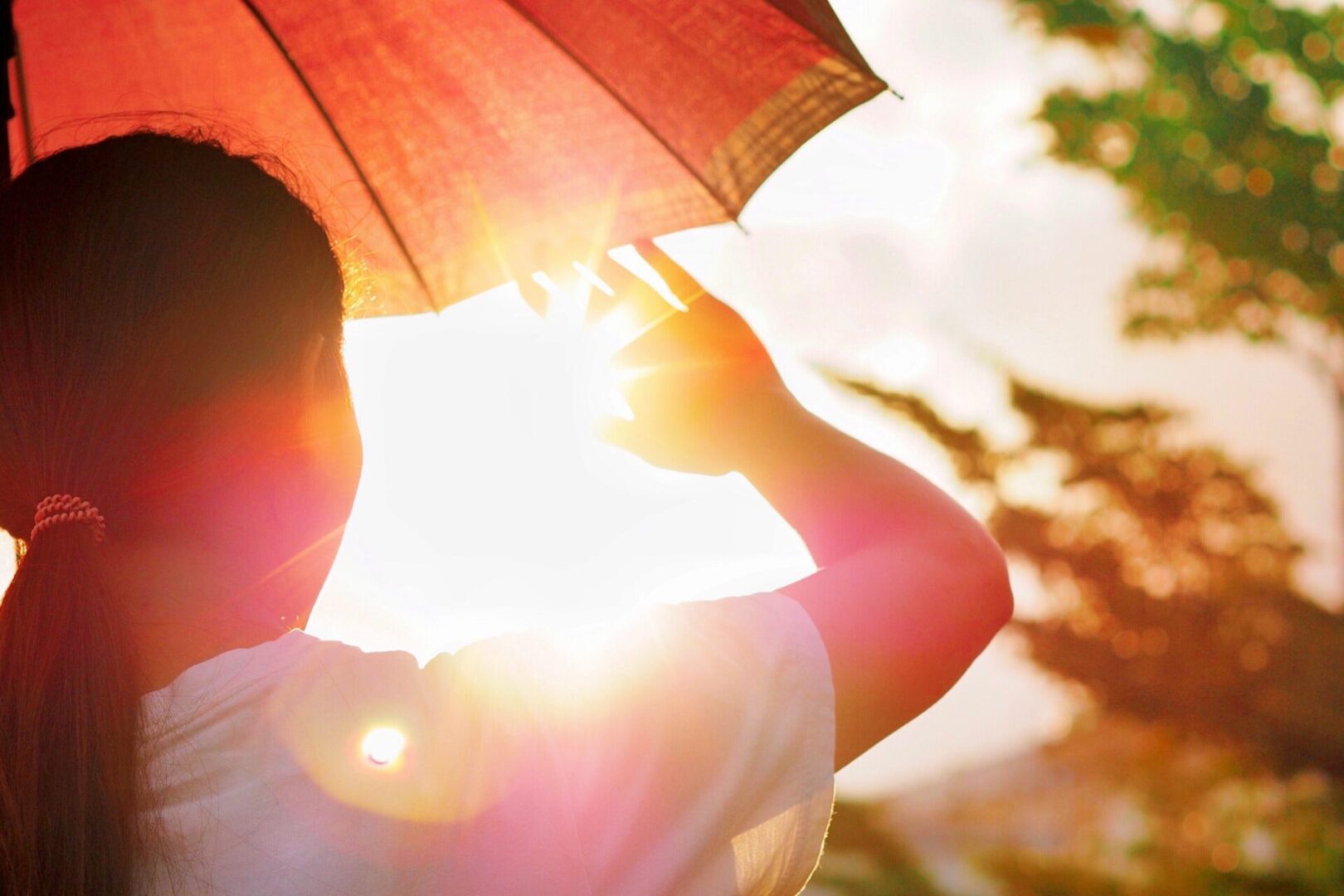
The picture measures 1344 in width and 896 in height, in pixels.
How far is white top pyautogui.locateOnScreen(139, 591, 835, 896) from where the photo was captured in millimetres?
973

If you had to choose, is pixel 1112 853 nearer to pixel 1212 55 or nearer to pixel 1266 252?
pixel 1266 252

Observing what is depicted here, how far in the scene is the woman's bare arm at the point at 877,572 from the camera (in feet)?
3.27

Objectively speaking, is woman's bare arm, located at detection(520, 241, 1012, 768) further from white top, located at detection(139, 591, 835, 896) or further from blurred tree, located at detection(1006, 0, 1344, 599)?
blurred tree, located at detection(1006, 0, 1344, 599)

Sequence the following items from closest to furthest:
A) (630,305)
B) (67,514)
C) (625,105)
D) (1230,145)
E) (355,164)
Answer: (67,514) < (630,305) < (625,105) < (355,164) < (1230,145)

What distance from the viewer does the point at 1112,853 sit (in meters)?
14.1

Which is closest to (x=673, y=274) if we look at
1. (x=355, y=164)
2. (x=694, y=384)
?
(x=694, y=384)

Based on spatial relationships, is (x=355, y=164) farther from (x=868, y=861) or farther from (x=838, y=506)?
(x=868, y=861)

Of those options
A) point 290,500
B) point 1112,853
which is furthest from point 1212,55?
point 290,500

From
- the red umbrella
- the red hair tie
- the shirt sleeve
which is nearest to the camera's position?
the shirt sleeve

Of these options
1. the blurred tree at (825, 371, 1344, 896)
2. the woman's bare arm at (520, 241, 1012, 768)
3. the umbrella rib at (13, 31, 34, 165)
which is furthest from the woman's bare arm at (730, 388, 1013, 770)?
the blurred tree at (825, 371, 1344, 896)

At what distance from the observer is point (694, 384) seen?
3.77 feet

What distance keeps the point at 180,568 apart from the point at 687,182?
103 cm

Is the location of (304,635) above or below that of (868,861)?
above

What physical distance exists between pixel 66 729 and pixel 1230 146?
13043mm
